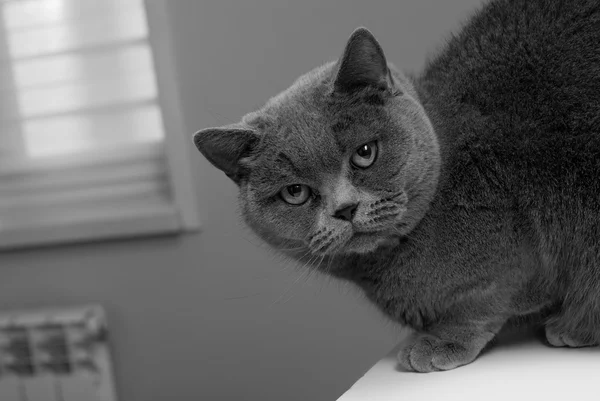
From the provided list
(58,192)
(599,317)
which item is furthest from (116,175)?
(599,317)

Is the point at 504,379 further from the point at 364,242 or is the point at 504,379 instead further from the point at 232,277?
the point at 232,277

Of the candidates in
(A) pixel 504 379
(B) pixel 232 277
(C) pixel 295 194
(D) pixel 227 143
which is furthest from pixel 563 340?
(B) pixel 232 277

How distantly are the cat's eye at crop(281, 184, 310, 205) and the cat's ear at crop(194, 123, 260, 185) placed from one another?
8cm

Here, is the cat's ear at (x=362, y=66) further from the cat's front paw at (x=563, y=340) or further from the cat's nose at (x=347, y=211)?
the cat's front paw at (x=563, y=340)

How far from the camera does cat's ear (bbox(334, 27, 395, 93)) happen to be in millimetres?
771

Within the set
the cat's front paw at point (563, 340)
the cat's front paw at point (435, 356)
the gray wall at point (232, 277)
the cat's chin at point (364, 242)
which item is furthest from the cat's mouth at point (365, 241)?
the gray wall at point (232, 277)

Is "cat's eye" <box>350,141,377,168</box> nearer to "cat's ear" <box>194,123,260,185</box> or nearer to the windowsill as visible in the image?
"cat's ear" <box>194,123,260,185</box>

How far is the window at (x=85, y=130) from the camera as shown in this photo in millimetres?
1771

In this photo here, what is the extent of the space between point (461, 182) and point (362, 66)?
20 cm

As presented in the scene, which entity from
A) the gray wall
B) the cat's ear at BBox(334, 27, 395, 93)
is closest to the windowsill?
the cat's ear at BBox(334, 27, 395, 93)

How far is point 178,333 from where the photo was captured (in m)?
1.81

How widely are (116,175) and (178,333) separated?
1.66 feet

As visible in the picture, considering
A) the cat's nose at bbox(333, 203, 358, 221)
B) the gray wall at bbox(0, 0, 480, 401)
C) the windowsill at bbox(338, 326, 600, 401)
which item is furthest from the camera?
the gray wall at bbox(0, 0, 480, 401)

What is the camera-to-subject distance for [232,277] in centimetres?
172
